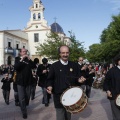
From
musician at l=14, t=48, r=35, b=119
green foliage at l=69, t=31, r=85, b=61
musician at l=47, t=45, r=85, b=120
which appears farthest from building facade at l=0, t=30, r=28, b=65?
musician at l=47, t=45, r=85, b=120

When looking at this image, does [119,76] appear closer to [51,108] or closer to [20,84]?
[20,84]

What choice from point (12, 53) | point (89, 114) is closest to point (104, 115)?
point (89, 114)

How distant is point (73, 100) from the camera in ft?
17.0

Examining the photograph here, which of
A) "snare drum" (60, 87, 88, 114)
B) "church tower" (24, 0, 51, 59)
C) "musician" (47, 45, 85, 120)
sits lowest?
"snare drum" (60, 87, 88, 114)

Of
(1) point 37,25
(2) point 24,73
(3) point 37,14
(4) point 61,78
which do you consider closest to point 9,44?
(1) point 37,25

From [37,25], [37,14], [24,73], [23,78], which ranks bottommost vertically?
[23,78]

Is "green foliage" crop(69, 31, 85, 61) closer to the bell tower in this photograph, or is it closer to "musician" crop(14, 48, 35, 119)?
"musician" crop(14, 48, 35, 119)

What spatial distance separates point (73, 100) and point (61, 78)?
523mm

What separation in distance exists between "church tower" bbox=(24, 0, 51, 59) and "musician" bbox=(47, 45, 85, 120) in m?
60.8

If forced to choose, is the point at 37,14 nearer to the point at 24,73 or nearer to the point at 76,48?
the point at 76,48

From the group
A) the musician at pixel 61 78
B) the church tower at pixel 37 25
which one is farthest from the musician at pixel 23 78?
the church tower at pixel 37 25

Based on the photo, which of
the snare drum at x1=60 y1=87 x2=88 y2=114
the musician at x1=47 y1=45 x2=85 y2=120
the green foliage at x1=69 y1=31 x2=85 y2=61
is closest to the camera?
the snare drum at x1=60 y1=87 x2=88 y2=114

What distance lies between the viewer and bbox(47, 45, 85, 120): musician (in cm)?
543

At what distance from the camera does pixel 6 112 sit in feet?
29.8
